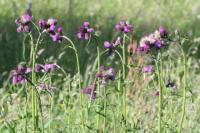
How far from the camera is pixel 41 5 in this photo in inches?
415

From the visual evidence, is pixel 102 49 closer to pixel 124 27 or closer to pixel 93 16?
pixel 93 16

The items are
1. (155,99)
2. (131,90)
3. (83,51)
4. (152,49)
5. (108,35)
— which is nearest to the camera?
(152,49)

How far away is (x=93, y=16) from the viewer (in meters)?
9.98

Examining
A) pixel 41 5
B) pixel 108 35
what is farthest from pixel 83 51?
pixel 41 5

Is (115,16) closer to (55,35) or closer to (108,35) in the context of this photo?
(108,35)

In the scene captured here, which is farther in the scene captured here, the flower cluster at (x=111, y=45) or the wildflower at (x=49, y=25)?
the flower cluster at (x=111, y=45)

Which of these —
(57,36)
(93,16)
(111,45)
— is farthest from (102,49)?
(57,36)

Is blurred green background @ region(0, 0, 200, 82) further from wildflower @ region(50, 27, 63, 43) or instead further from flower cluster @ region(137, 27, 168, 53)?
flower cluster @ region(137, 27, 168, 53)

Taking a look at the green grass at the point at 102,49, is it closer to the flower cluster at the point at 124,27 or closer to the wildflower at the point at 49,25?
the flower cluster at the point at 124,27

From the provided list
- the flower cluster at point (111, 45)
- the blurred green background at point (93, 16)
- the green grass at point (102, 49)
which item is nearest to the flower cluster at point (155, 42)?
the flower cluster at point (111, 45)

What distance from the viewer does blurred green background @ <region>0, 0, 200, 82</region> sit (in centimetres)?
702

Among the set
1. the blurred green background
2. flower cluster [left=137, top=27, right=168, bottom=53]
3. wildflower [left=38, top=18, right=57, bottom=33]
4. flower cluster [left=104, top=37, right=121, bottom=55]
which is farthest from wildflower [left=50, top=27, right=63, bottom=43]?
the blurred green background

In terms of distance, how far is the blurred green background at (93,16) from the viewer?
23.0ft

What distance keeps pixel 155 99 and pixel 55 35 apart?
2006mm
